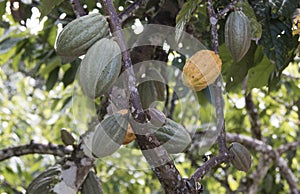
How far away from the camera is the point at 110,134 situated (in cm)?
91

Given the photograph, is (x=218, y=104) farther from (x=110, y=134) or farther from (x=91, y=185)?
(x=91, y=185)

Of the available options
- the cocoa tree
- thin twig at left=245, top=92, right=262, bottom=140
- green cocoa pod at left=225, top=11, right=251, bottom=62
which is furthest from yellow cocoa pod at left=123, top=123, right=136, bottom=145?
thin twig at left=245, top=92, right=262, bottom=140

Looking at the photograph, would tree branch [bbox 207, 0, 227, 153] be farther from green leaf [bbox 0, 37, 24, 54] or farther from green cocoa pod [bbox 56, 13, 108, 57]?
green leaf [bbox 0, 37, 24, 54]

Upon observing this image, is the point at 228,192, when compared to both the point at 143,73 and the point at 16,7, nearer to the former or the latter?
the point at 143,73

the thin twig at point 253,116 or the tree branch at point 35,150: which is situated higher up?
the tree branch at point 35,150

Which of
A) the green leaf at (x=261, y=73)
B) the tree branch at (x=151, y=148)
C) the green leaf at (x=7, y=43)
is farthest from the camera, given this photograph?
the green leaf at (x=7, y=43)

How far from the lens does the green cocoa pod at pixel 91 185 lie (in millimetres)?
1381

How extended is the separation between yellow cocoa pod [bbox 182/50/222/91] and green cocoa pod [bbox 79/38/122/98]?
26cm

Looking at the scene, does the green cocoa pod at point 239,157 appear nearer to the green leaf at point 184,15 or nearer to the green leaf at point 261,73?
the green leaf at point 184,15

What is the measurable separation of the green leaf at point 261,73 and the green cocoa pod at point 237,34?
506 mm

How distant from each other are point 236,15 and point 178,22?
0.15m

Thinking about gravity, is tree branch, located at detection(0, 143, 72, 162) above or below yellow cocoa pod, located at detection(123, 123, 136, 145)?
below

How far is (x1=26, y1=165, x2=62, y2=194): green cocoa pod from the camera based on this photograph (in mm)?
1366

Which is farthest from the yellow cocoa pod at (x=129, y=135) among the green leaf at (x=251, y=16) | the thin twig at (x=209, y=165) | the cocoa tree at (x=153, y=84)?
the green leaf at (x=251, y=16)
